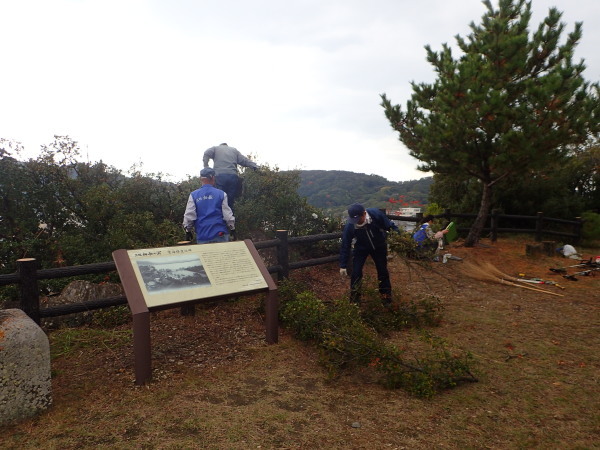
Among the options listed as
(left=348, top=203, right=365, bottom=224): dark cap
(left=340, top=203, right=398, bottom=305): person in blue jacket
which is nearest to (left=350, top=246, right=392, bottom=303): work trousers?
(left=340, top=203, right=398, bottom=305): person in blue jacket

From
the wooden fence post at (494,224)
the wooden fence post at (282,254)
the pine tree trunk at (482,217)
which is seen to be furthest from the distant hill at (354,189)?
the wooden fence post at (282,254)

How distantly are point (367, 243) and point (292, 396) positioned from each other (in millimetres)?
2648

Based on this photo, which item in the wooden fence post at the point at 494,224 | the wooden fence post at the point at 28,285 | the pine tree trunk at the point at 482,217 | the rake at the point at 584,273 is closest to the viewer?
the wooden fence post at the point at 28,285

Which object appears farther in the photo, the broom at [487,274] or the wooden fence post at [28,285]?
the broom at [487,274]

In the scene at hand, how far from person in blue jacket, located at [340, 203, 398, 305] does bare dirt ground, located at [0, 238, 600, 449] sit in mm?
818

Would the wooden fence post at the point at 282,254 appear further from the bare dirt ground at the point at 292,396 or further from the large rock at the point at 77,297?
the large rock at the point at 77,297

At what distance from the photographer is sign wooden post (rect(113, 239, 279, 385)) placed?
3.76 m

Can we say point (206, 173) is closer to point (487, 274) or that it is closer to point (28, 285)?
point (28, 285)

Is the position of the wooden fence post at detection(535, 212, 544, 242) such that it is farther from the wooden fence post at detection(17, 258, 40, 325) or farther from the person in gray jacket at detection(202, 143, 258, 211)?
the wooden fence post at detection(17, 258, 40, 325)

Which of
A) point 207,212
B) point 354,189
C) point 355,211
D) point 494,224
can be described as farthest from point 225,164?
point 354,189

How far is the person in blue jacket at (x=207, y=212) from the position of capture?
5.49m

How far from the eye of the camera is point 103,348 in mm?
4602

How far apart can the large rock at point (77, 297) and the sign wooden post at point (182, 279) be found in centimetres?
208

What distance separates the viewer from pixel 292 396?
3652mm
